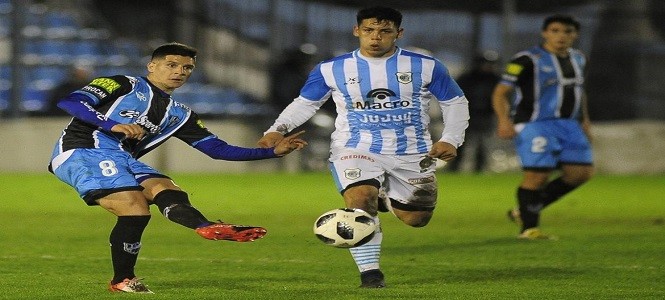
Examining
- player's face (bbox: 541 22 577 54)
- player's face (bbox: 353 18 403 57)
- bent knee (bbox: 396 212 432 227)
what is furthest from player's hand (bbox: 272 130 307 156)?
player's face (bbox: 541 22 577 54)

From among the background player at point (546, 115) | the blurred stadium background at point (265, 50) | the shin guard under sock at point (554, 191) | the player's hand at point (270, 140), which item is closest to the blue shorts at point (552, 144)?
the background player at point (546, 115)

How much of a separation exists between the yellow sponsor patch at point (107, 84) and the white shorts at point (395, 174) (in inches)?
51.7

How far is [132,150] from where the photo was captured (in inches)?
313

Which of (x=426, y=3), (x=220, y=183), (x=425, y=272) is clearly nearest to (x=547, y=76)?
(x=425, y=272)

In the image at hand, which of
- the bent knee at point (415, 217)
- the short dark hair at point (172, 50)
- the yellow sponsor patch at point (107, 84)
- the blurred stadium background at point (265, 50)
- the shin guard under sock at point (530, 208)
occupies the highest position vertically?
the short dark hair at point (172, 50)

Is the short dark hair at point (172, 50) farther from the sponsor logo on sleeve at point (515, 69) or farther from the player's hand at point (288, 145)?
the sponsor logo on sleeve at point (515, 69)

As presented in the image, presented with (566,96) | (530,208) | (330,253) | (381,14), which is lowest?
(530,208)

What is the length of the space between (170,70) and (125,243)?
988 millimetres

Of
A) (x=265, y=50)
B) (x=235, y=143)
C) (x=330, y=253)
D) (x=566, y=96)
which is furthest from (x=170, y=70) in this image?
(x=265, y=50)

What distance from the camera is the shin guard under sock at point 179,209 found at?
7406 millimetres

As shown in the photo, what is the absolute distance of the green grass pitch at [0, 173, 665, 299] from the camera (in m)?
7.80

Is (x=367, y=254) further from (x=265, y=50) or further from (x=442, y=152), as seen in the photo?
(x=265, y=50)

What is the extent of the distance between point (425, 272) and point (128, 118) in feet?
7.18

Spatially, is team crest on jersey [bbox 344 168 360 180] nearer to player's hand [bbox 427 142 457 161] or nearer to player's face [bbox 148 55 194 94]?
player's hand [bbox 427 142 457 161]
